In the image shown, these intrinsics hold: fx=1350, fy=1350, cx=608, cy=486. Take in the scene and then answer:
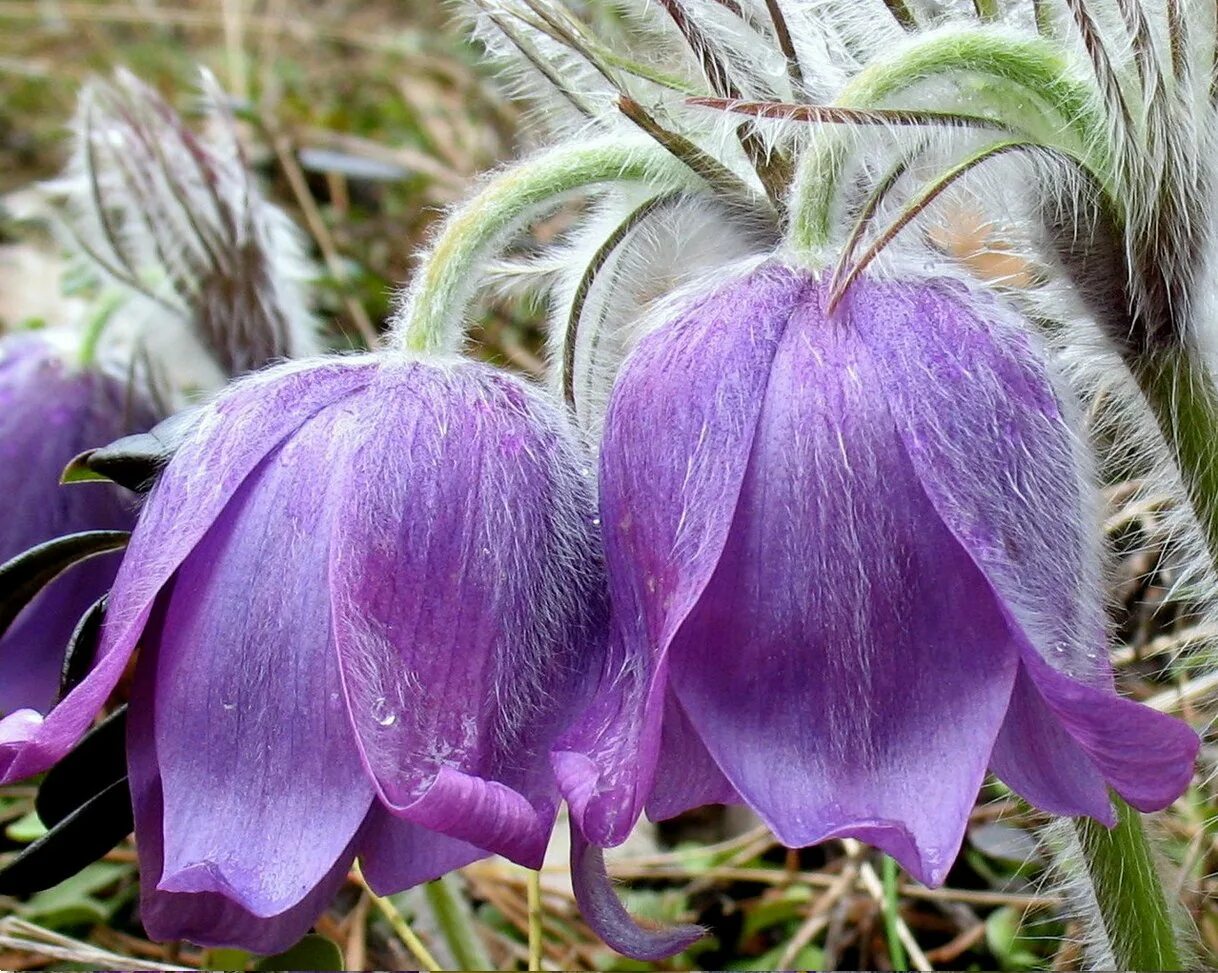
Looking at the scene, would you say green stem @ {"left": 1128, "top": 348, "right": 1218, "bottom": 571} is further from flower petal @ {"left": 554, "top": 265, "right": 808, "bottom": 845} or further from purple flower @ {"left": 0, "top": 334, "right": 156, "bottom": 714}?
purple flower @ {"left": 0, "top": 334, "right": 156, "bottom": 714}

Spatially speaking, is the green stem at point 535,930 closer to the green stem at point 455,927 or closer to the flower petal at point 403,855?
the green stem at point 455,927

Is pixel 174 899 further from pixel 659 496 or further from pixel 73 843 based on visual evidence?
pixel 659 496

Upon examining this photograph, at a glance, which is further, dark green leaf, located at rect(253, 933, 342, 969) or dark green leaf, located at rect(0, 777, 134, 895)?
dark green leaf, located at rect(253, 933, 342, 969)

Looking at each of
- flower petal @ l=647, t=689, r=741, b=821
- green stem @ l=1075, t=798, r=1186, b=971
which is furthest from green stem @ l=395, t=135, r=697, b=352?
green stem @ l=1075, t=798, r=1186, b=971

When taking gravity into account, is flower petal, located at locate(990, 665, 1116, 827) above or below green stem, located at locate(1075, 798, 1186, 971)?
above

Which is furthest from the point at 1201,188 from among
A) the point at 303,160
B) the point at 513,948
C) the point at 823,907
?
the point at 303,160

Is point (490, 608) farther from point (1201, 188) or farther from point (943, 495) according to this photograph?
point (1201, 188)

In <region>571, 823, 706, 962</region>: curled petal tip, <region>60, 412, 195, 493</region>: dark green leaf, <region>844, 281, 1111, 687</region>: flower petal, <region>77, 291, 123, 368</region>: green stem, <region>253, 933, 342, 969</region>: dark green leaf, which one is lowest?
<region>253, 933, 342, 969</region>: dark green leaf

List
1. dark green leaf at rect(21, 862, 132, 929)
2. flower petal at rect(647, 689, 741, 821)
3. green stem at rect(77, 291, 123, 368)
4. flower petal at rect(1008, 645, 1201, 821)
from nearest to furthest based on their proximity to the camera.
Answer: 1. flower petal at rect(1008, 645, 1201, 821)
2. flower petal at rect(647, 689, 741, 821)
3. dark green leaf at rect(21, 862, 132, 929)
4. green stem at rect(77, 291, 123, 368)
